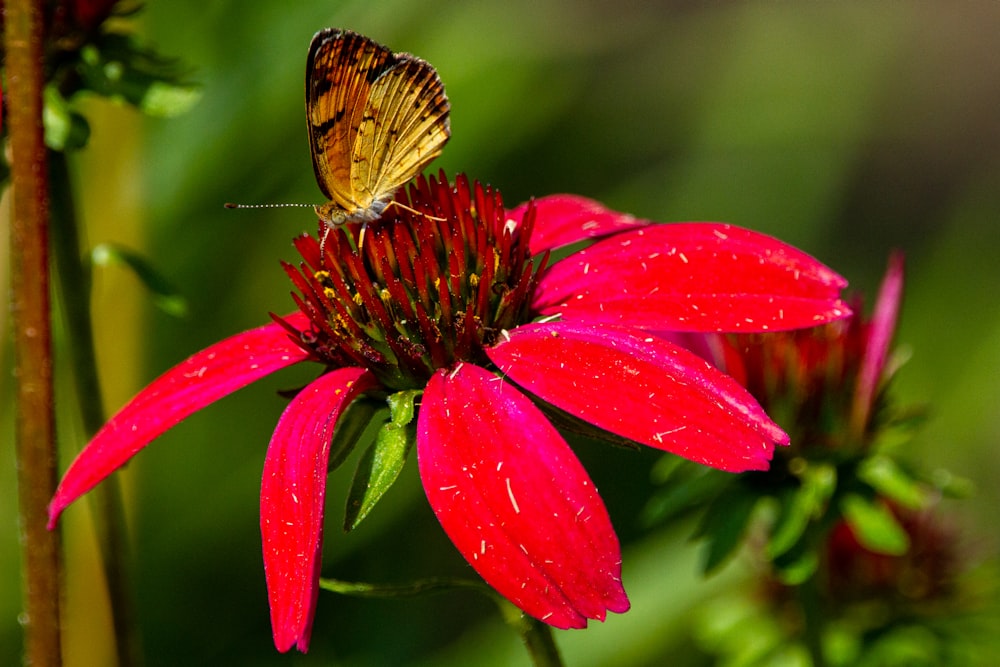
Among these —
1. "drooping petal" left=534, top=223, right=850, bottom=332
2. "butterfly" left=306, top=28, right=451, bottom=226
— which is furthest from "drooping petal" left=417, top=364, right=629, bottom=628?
"butterfly" left=306, top=28, right=451, bottom=226

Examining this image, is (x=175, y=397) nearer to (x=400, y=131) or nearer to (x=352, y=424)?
(x=352, y=424)

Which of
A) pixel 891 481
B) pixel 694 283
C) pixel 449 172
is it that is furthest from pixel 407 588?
pixel 449 172

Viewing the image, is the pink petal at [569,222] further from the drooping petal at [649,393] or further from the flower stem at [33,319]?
the flower stem at [33,319]

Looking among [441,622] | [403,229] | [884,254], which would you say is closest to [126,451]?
[403,229]

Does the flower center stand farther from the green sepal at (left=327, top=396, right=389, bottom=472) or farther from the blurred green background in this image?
the blurred green background

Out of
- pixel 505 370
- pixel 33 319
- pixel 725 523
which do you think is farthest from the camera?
pixel 725 523

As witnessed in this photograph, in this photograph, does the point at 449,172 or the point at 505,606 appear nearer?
the point at 505,606

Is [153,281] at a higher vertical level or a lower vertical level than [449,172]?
higher
